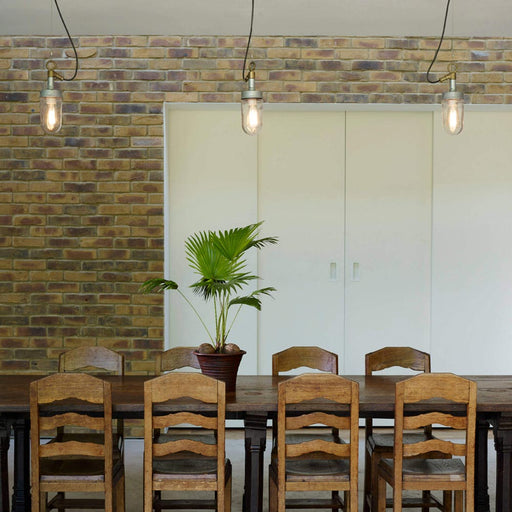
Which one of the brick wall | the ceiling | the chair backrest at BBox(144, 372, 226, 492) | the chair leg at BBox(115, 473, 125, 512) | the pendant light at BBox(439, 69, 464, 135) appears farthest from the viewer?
the brick wall

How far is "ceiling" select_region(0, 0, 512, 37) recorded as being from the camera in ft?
15.5

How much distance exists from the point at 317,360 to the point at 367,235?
5.82ft

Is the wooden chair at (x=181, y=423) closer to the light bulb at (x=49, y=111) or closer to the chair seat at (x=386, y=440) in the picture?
the chair seat at (x=386, y=440)

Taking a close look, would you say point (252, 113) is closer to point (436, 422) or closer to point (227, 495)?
point (436, 422)

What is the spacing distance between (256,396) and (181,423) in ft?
1.37

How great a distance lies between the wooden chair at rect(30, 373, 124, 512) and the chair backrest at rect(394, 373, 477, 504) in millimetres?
1246

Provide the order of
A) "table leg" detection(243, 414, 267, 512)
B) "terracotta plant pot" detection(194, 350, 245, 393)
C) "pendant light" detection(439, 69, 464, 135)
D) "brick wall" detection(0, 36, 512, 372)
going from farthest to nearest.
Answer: "brick wall" detection(0, 36, 512, 372) < "pendant light" detection(439, 69, 464, 135) < "terracotta plant pot" detection(194, 350, 245, 393) < "table leg" detection(243, 414, 267, 512)

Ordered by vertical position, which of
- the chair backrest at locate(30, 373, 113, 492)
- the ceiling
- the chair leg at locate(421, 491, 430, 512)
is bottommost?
the chair leg at locate(421, 491, 430, 512)

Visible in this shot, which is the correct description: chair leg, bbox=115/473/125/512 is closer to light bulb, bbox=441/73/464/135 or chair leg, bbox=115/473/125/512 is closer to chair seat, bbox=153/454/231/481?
chair seat, bbox=153/454/231/481

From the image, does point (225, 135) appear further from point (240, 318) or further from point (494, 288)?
point (494, 288)

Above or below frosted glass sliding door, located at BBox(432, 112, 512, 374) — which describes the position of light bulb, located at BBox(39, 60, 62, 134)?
above

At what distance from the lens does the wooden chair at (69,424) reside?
10.1ft

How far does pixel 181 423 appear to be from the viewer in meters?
3.16

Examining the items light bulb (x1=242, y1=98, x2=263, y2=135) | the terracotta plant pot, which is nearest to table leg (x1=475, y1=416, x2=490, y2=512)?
the terracotta plant pot
